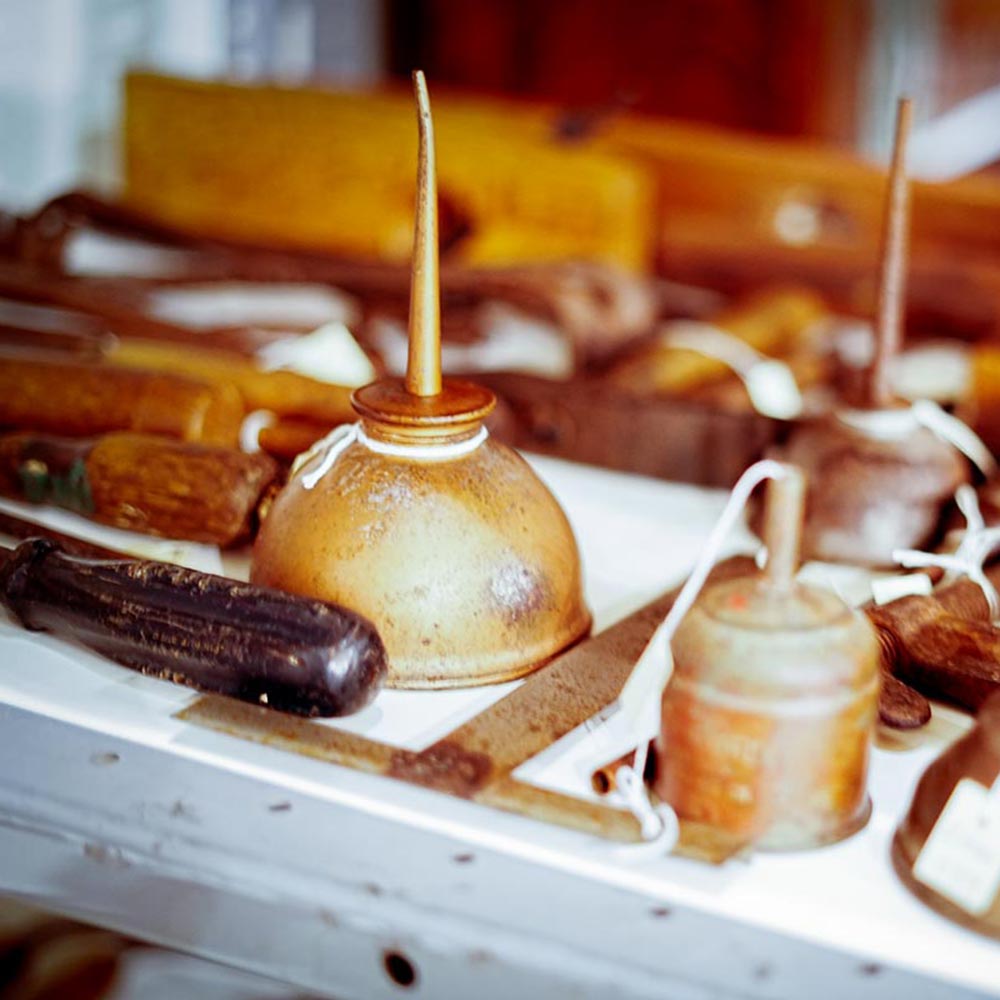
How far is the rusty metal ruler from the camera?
1056 millimetres

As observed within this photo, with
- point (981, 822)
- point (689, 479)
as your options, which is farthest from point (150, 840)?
point (689, 479)

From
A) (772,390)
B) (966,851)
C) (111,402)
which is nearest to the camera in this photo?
(966,851)

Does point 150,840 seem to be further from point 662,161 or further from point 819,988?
point 662,161

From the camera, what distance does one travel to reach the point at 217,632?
3.72 ft

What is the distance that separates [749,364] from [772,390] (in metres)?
0.09

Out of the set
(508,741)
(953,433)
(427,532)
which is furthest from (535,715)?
(953,433)

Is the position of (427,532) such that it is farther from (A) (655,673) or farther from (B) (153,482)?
(B) (153,482)

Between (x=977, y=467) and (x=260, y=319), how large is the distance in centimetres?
111

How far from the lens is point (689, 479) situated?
1.81 meters

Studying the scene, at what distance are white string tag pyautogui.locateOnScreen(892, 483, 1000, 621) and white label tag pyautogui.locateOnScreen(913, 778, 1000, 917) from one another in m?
0.41

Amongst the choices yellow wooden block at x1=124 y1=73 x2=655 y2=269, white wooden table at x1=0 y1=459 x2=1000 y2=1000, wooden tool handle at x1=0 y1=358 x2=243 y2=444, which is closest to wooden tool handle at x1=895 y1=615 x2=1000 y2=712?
white wooden table at x1=0 y1=459 x2=1000 y2=1000

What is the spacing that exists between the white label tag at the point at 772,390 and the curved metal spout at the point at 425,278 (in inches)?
36.0

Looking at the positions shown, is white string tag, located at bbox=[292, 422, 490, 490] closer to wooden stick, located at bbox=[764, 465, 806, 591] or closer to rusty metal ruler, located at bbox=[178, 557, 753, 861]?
rusty metal ruler, located at bbox=[178, 557, 753, 861]

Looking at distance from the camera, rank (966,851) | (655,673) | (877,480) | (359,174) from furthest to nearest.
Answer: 1. (359,174)
2. (877,480)
3. (655,673)
4. (966,851)
